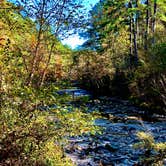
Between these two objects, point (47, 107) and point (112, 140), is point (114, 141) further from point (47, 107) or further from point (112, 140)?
point (47, 107)

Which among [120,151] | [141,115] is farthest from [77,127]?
[141,115]

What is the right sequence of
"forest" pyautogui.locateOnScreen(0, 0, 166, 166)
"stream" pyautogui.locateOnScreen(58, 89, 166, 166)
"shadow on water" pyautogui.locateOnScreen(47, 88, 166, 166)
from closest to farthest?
"forest" pyautogui.locateOnScreen(0, 0, 166, 166) < "shadow on water" pyautogui.locateOnScreen(47, 88, 166, 166) < "stream" pyautogui.locateOnScreen(58, 89, 166, 166)

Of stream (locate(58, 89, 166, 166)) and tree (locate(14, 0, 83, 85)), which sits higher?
tree (locate(14, 0, 83, 85))

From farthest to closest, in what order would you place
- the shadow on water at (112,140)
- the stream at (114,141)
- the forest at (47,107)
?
1. the stream at (114,141)
2. the shadow on water at (112,140)
3. the forest at (47,107)

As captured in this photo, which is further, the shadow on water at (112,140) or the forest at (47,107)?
the shadow on water at (112,140)

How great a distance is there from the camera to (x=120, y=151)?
1005cm

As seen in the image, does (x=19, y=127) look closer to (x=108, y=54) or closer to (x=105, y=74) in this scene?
(x=105, y=74)

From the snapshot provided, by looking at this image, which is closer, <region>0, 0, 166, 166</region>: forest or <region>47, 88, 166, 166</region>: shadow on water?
<region>0, 0, 166, 166</region>: forest

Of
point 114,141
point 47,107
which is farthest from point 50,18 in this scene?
point 114,141

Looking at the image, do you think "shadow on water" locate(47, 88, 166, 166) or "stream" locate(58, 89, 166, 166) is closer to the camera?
"shadow on water" locate(47, 88, 166, 166)

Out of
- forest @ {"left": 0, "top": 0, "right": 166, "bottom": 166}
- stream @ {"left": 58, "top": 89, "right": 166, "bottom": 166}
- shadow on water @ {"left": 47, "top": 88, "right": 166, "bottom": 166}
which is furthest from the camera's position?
stream @ {"left": 58, "top": 89, "right": 166, "bottom": 166}

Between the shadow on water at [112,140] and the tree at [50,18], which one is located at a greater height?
the tree at [50,18]

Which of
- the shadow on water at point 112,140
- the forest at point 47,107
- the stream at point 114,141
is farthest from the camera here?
the stream at point 114,141

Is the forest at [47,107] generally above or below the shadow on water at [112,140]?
above
